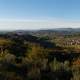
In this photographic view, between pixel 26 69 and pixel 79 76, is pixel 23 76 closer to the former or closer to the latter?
pixel 26 69

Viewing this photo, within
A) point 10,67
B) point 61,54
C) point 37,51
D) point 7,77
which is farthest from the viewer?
point 61,54

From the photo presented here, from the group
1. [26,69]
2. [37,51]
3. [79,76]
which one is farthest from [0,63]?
[37,51]

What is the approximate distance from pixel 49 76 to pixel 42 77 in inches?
35.6

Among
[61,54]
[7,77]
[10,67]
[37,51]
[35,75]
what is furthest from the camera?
[61,54]

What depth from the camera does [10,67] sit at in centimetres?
2748

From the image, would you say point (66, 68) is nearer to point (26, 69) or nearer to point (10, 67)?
point (26, 69)

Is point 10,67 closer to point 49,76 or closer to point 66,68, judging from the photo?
point 49,76

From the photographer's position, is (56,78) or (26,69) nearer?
(56,78)

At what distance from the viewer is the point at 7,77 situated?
2295cm

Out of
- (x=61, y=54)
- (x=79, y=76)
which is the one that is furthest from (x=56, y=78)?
(x=61, y=54)

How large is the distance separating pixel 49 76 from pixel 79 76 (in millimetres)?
3912

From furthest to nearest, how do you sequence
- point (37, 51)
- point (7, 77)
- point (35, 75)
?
point (37, 51)
point (35, 75)
point (7, 77)

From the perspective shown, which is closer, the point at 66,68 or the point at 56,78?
the point at 56,78

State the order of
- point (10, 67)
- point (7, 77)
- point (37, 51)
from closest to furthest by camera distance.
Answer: point (7, 77)
point (10, 67)
point (37, 51)
